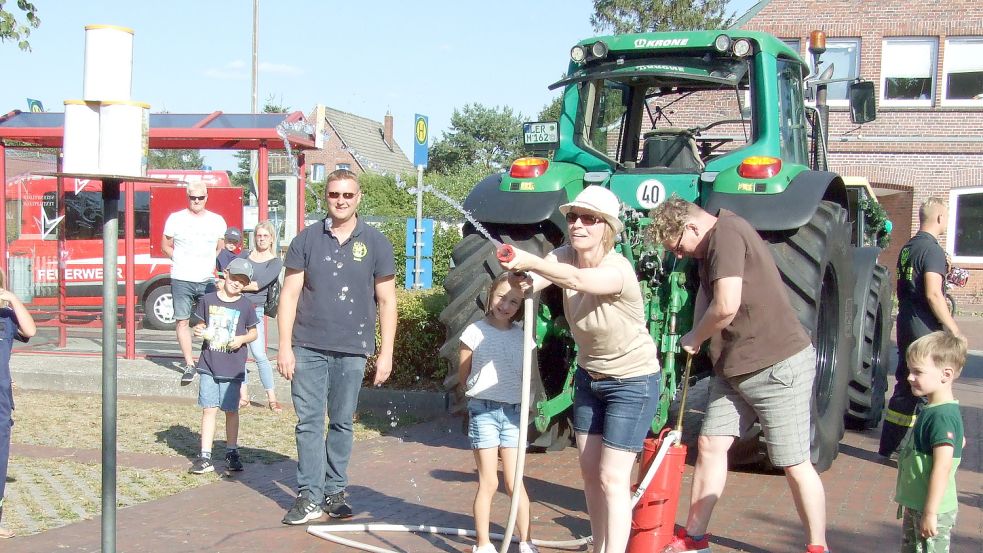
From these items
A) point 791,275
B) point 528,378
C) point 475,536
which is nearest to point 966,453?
point 791,275

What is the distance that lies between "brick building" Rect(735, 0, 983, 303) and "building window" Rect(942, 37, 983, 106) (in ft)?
0.07

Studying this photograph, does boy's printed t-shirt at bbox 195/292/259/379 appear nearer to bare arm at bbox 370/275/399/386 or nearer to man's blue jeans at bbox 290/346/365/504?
man's blue jeans at bbox 290/346/365/504

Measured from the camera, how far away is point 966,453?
24.6 feet

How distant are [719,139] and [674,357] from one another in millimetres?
2409

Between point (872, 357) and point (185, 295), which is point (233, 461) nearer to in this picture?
point (185, 295)

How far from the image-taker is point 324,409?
581 cm

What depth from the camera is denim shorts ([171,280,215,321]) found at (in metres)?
9.50

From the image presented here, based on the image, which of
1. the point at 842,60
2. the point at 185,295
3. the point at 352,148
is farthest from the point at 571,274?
the point at 352,148

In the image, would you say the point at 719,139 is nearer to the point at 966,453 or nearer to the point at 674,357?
the point at 674,357

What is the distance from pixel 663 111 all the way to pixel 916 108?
1730 cm

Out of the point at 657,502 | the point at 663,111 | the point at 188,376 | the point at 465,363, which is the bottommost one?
the point at 188,376

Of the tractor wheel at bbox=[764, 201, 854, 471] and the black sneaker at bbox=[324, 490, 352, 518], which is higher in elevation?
the tractor wheel at bbox=[764, 201, 854, 471]

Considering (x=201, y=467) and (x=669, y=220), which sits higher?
(x=669, y=220)

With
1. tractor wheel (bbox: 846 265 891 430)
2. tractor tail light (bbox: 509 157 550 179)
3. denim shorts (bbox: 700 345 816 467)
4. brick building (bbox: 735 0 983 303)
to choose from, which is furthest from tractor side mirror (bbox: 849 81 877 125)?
brick building (bbox: 735 0 983 303)
